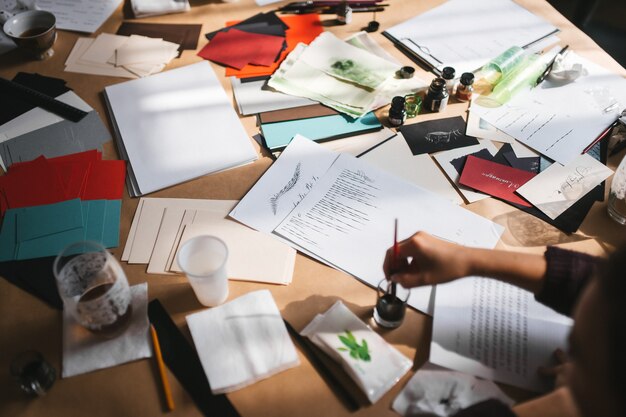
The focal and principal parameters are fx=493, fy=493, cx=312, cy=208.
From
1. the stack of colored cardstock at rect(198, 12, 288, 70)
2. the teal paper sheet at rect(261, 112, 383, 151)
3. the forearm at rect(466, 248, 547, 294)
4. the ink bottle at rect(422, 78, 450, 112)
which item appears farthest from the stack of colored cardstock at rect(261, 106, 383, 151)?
the forearm at rect(466, 248, 547, 294)

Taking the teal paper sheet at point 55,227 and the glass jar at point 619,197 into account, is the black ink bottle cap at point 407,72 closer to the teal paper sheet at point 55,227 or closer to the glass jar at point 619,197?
the glass jar at point 619,197

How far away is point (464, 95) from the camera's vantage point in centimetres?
124

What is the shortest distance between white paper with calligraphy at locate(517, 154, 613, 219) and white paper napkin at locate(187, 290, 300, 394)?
1.97 feet

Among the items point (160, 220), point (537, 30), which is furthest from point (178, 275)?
point (537, 30)

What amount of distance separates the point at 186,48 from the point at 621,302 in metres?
1.24

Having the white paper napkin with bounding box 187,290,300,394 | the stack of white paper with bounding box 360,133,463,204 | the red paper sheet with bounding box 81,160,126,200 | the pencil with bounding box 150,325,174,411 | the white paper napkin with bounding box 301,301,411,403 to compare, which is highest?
Result: the stack of white paper with bounding box 360,133,463,204

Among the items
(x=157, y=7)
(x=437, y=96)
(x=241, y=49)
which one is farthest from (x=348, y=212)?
(x=157, y=7)

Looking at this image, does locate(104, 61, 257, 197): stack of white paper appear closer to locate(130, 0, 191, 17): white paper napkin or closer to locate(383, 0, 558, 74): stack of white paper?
locate(130, 0, 191, 17): white paper napkin

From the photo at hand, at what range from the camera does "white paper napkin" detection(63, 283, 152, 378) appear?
79cm

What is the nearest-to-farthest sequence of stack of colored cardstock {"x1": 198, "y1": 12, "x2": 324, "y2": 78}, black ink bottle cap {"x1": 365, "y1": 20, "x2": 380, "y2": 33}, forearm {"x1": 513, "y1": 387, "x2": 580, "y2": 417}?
forearm {"x1": 513, "y1": 387, "x2": 580, "y2": 417} → stack of colored cardstock {"x1": 198, "y1": 12, "x2": 324, "y2": 78} → black ink bottle cap {"x1": 365, "y1": 20, "x2": 380, "y2": 33}

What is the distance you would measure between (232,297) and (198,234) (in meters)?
0.16

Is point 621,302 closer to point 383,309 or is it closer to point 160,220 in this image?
point 383,309

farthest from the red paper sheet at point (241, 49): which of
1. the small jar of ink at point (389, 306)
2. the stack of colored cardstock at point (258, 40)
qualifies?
the small jar of ink at point (389, 306)

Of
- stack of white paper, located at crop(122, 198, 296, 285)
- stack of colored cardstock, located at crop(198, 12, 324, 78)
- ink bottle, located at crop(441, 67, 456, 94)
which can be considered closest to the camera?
stack of white paper, located at crop(122, 198, 296, 285)
